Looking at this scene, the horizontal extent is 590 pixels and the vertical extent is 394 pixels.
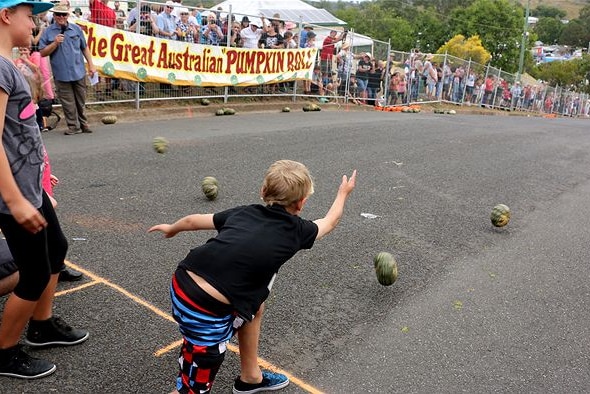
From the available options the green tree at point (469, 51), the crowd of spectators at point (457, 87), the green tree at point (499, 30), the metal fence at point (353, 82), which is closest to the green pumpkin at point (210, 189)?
the metal fence at point (353, 82)

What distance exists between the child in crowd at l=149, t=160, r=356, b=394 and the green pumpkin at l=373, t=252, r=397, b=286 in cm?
204

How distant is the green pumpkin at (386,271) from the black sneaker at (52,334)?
7.99ft

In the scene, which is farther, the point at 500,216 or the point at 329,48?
the point at 329,48

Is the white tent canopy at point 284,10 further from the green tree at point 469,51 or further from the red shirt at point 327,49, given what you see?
the green tree at point 469,51

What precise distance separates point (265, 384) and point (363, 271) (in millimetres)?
2106

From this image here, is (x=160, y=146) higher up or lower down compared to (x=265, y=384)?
higher up

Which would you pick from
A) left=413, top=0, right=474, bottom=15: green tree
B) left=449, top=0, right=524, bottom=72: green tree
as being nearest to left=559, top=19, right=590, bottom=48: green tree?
left=413, top=0, right=474, bottom=15: green tree

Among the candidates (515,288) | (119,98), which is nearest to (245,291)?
(515,288)

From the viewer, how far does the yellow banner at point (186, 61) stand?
1173 centimetres

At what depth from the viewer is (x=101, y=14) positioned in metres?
12.0

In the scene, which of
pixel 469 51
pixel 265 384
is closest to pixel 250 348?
pixel 265 384

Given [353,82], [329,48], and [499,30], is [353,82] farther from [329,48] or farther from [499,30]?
[499,30]

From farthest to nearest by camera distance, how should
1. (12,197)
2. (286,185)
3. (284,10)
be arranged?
(284,10) → (286,185) → (12,197)

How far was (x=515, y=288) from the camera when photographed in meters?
4.99
